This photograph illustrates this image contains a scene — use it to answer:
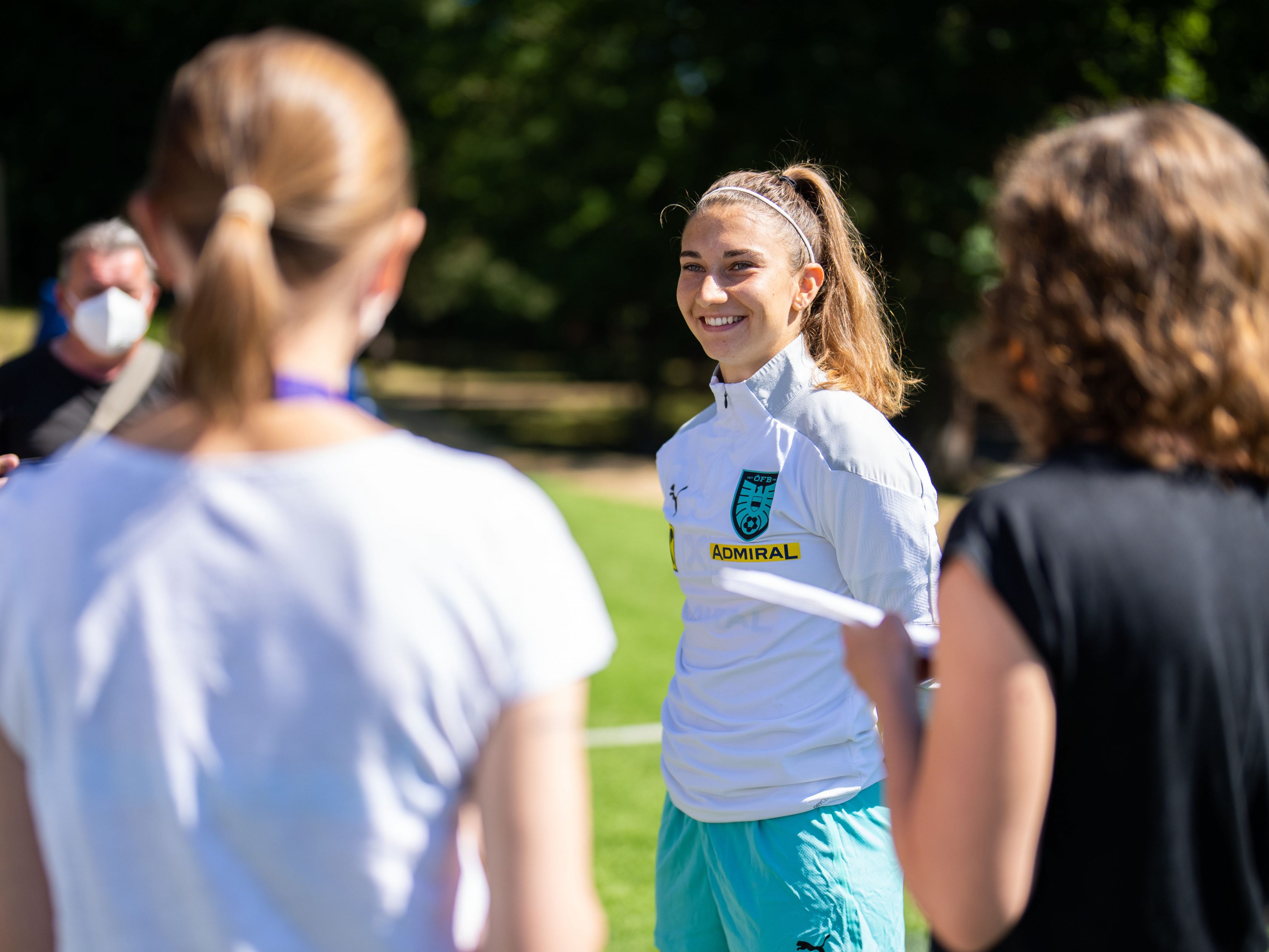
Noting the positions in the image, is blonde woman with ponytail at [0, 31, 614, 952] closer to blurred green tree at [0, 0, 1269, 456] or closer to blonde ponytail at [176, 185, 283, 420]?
blonde ponytail at [176, 185, 283, 420]

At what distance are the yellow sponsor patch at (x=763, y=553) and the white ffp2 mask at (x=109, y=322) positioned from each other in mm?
2191

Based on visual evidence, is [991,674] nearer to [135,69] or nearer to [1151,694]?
[1151,694]

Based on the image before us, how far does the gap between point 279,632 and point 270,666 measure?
0.04 meters

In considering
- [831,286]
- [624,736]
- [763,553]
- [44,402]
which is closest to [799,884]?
[763,553]

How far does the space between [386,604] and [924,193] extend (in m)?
18.5

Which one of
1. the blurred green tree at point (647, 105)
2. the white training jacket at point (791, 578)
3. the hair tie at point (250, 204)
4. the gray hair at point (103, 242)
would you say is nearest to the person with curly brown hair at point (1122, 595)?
the hair tie at point (250, 204)

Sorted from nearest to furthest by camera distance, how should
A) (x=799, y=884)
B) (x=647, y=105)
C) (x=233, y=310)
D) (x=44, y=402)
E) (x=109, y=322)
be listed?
(x=233, y=310)
(x=799, y=884)
(x=109, y=322)
(x=44, y=402)
(x=647, y=105)

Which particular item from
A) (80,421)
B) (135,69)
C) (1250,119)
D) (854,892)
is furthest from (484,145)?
(854,892)

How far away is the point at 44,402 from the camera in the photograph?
358 cm

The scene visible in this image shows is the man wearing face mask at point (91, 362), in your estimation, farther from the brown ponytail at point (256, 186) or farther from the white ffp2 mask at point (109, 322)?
the brown ponytail at point (256, 186)

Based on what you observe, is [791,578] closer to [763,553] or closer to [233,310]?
[763,553]

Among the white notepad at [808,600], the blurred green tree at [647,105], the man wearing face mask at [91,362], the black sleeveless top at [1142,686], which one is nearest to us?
the black sleeveless top at [1142,686]

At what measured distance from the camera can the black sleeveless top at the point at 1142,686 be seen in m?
1.20

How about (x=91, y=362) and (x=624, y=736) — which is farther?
(x=624, y=736)
